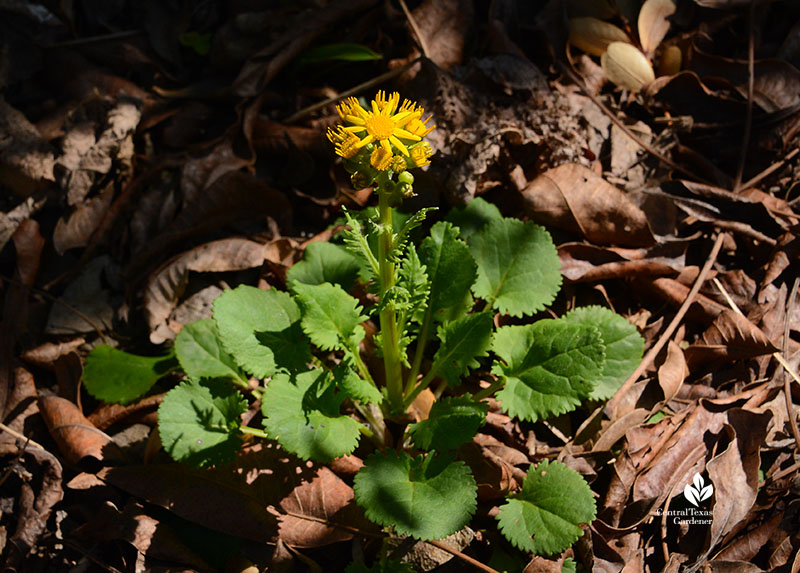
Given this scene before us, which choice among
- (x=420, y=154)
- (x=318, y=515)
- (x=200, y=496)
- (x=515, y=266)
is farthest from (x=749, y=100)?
(x=200, y=496)

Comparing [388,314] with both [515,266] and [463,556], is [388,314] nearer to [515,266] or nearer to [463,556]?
[515,266]

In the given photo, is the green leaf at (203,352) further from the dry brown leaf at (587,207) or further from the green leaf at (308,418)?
the dry brown leaf at (587,207)

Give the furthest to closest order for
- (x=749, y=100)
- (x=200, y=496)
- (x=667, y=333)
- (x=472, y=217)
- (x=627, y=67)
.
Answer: (x=627, y=67) → (x=749, y=100) → (x=472, y=217) → (x=667, y=333) → (x=200, y=496)

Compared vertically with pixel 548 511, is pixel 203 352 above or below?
above

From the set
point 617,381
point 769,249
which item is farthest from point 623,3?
point 617,381

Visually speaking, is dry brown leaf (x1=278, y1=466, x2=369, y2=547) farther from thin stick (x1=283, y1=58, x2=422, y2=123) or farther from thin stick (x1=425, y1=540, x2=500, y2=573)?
thin stick (x1=283, y1=58, x2=422, y2=123)

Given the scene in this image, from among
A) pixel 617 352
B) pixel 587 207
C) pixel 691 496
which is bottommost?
pixel 691 496

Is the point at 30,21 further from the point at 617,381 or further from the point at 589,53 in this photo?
the point at 617,381
